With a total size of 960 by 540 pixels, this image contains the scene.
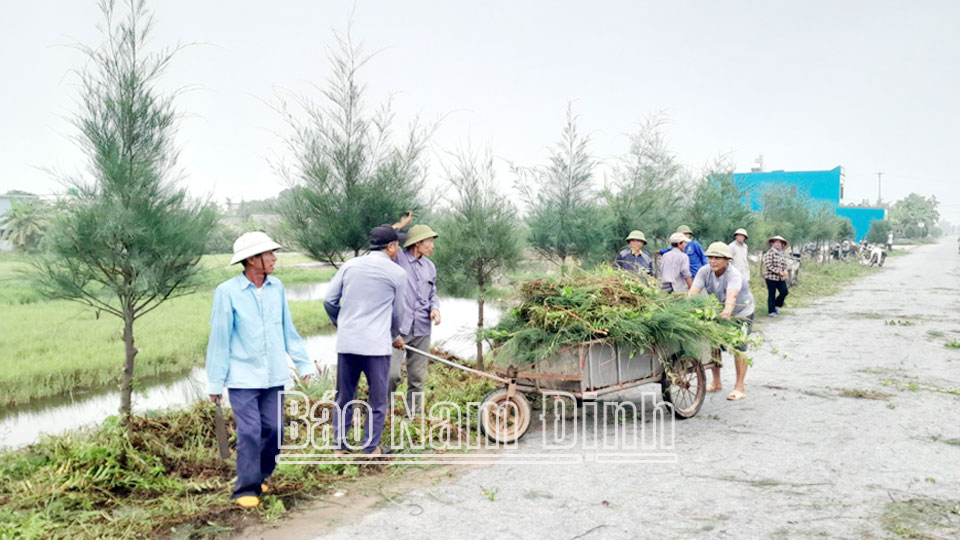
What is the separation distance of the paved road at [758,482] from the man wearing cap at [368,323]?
0.82 metres

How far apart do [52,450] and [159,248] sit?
5.60 ft

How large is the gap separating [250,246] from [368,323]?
41.7 inches

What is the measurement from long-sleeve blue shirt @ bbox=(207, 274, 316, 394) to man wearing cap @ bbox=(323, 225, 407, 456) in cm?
60

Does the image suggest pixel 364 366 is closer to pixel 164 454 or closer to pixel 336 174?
pixel 164 454

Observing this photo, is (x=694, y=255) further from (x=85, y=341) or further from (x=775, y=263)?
(x=85, y=341)

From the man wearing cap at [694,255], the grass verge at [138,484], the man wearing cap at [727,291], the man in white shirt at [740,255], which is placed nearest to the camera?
the grass verge at [138,484]

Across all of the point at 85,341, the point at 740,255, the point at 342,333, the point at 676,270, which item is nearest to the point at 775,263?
the point at 740,255

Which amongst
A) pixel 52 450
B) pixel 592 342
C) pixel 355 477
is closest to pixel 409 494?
pixel 355 477

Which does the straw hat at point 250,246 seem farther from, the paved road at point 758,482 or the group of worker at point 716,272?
the group of worker at point 716,272

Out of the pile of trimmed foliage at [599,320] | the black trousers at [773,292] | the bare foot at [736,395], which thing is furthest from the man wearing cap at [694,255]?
the black trousers at [773,292]

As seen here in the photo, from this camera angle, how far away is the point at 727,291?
21.2ft

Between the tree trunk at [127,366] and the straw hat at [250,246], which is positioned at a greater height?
the straw hat at [250,246]

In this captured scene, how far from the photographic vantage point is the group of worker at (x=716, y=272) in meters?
6.51

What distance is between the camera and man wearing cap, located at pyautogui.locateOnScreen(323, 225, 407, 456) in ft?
15.5
